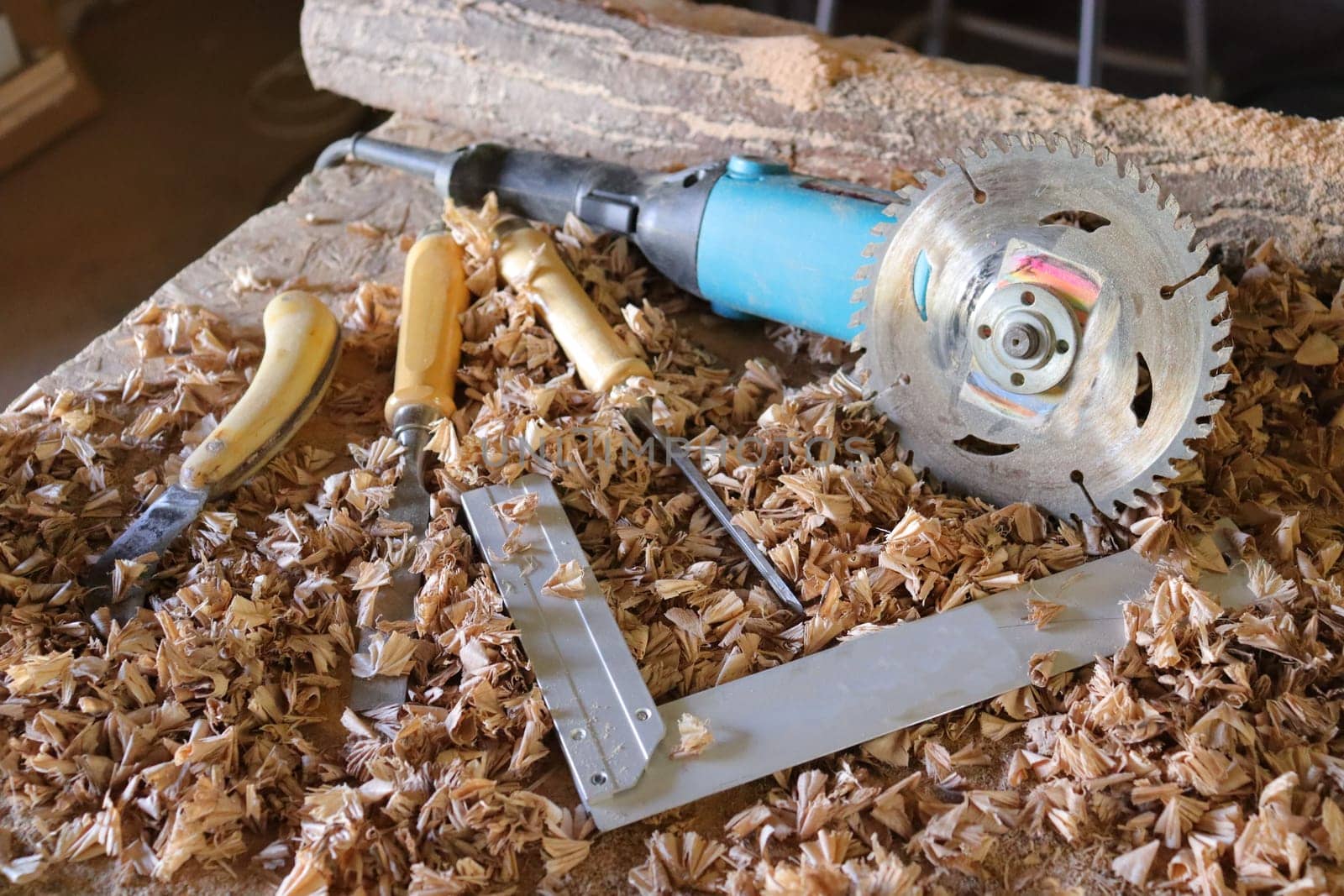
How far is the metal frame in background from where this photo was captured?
3.82ft

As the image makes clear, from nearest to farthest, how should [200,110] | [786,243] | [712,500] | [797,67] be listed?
[712,500] → [786,243] → [797,67] → [200,110]

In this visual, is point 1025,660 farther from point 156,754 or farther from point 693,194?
point 156,754

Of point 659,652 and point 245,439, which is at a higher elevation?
point 245,439

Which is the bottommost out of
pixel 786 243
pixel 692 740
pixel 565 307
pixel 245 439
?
pixel 692 740

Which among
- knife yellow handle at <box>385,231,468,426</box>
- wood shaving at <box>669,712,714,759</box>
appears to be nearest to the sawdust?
knife yellow handle at <box>385,231,468,426</box>

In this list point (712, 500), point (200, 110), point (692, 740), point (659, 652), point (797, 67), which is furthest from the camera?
point (200, 110)

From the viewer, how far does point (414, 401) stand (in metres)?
1.53

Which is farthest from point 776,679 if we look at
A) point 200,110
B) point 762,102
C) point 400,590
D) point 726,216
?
point 200,110

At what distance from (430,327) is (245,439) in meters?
0.32

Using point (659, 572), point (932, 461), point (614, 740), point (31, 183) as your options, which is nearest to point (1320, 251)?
Result: point (932, 461)

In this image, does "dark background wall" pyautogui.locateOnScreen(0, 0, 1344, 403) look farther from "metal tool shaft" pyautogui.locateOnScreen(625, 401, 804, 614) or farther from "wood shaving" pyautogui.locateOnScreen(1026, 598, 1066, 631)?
"wood shaving" pyautogui.locateOnScreen(1026, 598, 1066, 631)

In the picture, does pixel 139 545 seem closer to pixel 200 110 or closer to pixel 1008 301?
pixel 1008 301

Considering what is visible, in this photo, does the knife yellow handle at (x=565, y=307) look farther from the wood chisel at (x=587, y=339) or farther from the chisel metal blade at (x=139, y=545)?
the chisel metal blade at (x=139, y=545)

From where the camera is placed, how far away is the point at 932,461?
1.48 m
